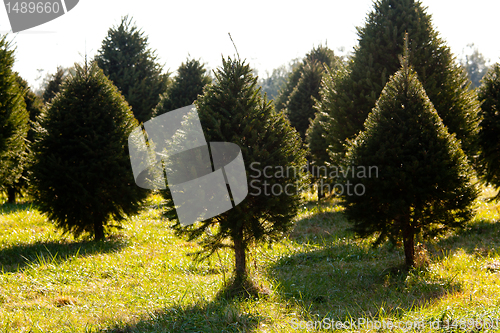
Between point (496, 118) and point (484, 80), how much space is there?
1481 millimetres

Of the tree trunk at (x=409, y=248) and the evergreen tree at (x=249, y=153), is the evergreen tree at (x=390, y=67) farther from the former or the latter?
the evergreen tree at (x=249, y=153)

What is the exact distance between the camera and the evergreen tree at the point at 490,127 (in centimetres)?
962

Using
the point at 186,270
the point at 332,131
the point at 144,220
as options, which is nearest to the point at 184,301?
the point at 186,270

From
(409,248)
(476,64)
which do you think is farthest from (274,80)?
(409,248)

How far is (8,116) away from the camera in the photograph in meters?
8.82

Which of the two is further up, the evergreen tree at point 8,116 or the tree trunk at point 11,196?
the evergreen tree at point 8,116

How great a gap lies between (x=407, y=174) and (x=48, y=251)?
8.02 m

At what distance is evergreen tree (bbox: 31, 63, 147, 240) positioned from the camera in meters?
8.73

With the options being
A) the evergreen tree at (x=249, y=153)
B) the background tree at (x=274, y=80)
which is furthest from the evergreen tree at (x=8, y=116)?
the background tree at (x=274, y=80)

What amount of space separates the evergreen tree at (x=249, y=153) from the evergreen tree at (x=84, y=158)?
4.05m

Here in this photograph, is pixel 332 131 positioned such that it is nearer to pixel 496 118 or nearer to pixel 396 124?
pixel 396 124

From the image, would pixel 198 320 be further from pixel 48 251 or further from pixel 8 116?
pixel 8 116

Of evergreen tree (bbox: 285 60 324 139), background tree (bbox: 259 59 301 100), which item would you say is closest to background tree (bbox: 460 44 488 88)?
background tree (bbox: 259 59 301 100)

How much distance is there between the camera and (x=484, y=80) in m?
10.4
